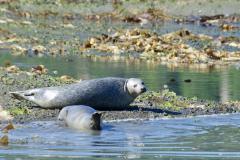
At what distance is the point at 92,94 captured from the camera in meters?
11.9

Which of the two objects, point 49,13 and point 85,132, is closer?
point 85,132

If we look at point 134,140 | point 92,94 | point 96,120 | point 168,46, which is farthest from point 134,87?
point 168,46

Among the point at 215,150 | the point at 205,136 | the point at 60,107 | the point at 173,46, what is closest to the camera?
the point at 215,150

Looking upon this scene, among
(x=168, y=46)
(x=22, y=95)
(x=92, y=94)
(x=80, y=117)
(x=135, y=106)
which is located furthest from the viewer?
(x=168, y=46)

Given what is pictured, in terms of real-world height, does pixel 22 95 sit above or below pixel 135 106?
above

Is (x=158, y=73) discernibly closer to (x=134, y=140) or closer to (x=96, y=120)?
(x=96, y=120)

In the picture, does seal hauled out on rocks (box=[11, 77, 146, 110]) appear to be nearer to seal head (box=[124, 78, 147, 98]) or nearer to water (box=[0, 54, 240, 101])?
seal head (box=[124, 78, 147, 98])

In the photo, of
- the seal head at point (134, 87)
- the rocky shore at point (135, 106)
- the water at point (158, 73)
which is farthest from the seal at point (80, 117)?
the water at point (158, 73)

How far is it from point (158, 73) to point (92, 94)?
17.7 feet

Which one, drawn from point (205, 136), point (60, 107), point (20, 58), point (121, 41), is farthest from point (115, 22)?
point (205, 136)

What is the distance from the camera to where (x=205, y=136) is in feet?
33.3

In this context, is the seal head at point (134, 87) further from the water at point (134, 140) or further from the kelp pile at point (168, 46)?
the kelp pile at point (168, 46)

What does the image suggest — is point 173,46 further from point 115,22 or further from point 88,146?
point 88,146

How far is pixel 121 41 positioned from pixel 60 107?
35.5 feet
